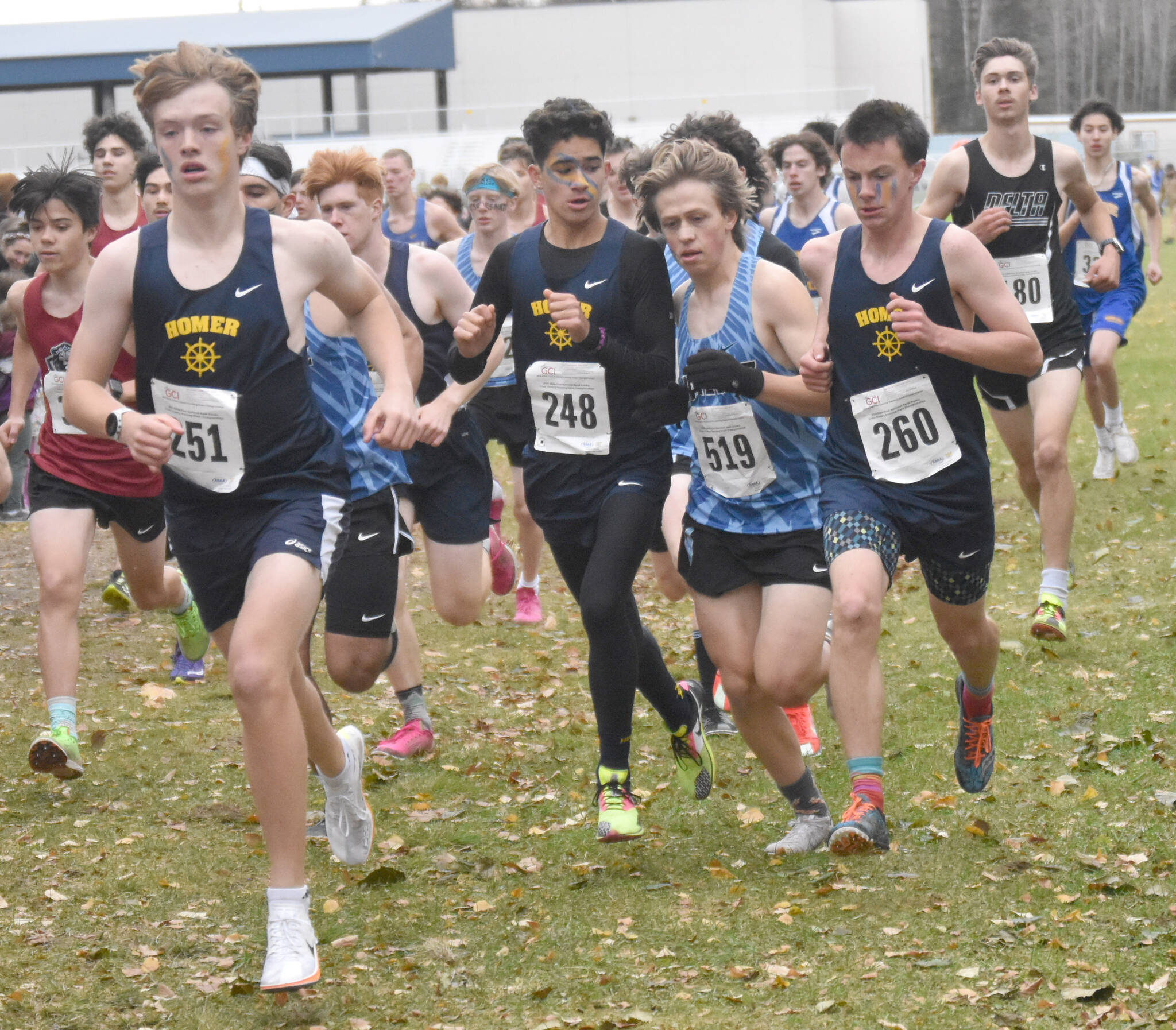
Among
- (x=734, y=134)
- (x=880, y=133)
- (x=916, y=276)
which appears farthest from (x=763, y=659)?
(x=734, y=134)

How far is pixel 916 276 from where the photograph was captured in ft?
15.4

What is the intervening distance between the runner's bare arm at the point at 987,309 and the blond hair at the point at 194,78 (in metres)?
1.83

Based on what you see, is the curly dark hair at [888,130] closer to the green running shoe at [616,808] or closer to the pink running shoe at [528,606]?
the green running shoe at [616,808]

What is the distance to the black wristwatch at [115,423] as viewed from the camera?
395cm

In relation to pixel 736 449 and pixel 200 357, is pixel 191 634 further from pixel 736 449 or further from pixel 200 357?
pixel 200 357

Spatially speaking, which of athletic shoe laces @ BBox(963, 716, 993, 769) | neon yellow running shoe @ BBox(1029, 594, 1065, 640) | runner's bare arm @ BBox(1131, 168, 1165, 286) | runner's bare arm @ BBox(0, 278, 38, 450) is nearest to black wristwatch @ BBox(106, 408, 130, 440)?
runner's bare arm @ BBox(0, 278, 38, 450)

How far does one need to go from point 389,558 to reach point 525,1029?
2169mm

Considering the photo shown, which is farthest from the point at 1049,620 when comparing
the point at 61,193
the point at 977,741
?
the point at 61,193

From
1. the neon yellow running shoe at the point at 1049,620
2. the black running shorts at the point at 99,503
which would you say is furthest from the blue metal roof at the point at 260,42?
the neon yellow running shoe at the point at 1049,620

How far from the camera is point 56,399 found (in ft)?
20.7

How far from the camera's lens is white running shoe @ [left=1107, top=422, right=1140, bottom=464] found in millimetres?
11234

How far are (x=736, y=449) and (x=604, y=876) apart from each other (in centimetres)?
133

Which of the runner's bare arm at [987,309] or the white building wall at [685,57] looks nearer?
the runner's bare arm at [987,309]

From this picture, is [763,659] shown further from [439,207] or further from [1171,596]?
[439,207]
